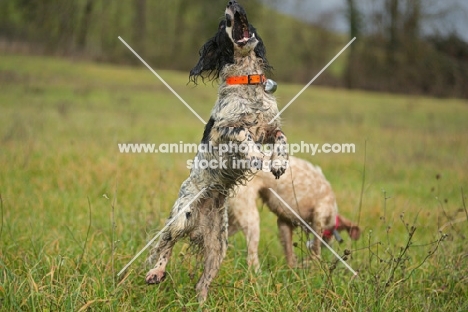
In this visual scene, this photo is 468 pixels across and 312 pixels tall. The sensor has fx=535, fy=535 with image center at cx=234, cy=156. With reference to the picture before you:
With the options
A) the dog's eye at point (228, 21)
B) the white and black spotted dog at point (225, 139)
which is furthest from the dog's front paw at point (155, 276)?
the dog's eye at point (228, 21)

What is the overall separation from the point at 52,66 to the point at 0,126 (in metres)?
14.0

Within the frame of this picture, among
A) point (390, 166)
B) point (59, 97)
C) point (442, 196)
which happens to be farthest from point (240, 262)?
point (59, 97)

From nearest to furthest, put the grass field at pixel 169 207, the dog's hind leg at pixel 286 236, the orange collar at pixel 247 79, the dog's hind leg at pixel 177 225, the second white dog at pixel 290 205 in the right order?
the orange collar at pixel 247 79 < the dog's hind leg at pixel 177 225 < the grass field at pixel 169 207 < the second white dog at pixel 290 205 < the dog's hind leg at pixel 286 236

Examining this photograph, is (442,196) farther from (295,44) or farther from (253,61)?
(295,44)

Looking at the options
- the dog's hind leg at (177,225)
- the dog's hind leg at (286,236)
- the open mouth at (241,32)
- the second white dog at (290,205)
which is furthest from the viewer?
the dog's hind leg at (286,236)

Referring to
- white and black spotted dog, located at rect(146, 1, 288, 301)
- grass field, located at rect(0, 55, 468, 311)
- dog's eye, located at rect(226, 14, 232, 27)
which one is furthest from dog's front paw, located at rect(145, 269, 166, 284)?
dog's eye, located at rect(226, 14, 232, 27)

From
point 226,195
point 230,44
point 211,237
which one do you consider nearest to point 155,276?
point 211,237

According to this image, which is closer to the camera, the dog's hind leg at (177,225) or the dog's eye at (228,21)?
the dog's eye at (228,21)

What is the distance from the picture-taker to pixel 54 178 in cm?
758

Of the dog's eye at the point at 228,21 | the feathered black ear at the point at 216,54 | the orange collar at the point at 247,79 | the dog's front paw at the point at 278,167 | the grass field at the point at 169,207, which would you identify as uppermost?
the dog's eye at the point at 228,21

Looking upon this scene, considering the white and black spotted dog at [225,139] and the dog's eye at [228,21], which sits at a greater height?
the dog's eye at [228,21]

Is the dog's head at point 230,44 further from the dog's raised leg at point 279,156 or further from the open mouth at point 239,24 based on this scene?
the dog's raised leg at point 279,156

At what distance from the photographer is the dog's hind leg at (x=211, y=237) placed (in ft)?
12.3

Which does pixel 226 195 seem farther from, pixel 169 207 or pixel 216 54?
pixel 169 207
